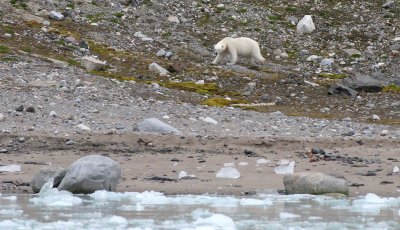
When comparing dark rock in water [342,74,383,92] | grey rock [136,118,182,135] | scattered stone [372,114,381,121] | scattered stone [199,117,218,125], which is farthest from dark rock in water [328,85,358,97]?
grey rock [136,118,182,135]

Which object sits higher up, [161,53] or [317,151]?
[161,53]

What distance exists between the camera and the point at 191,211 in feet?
34.9

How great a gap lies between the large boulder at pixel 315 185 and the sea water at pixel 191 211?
0.60 feet

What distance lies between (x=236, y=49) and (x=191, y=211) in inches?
727

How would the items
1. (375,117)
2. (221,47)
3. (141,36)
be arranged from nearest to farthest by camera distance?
(375,117) < (221,47) < (141,36)

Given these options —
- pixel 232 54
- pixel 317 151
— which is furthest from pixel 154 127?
pixel 232 54

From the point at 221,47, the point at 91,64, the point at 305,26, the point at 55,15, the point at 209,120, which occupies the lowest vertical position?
the point at 209,120

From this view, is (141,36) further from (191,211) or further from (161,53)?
(191,211)

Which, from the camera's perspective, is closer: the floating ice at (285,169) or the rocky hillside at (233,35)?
the floating ice at (285,169)

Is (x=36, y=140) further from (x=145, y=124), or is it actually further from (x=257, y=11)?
(x=257, y=11)

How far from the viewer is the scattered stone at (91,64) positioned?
972 inches

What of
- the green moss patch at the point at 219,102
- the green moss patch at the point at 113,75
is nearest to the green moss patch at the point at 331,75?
the green moss patch at the point at 219,102

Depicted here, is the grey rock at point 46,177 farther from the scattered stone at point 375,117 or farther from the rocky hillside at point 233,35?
the scattered stone at point 375,117

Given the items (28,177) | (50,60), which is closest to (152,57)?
(50,60)
